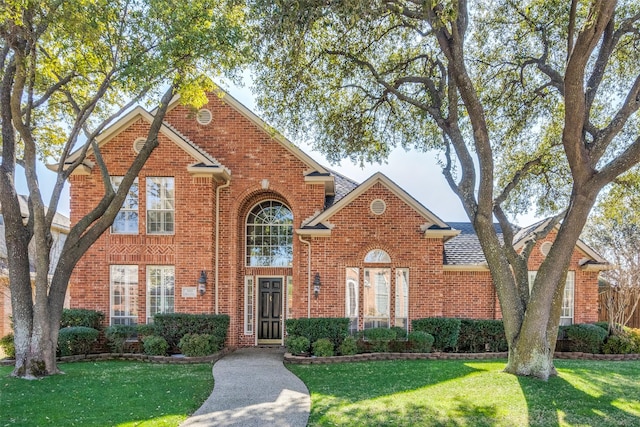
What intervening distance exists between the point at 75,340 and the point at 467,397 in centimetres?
1038

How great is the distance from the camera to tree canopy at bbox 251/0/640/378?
789cm

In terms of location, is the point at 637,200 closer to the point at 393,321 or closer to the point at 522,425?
the point at 393,321

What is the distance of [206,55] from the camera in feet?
32.3

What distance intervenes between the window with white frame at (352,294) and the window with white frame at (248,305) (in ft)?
11.6

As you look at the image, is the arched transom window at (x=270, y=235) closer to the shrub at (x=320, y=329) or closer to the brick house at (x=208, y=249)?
the brick house at (x=208, y=249)

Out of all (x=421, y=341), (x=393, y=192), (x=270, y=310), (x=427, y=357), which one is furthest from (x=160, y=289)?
(x=427, y=357)

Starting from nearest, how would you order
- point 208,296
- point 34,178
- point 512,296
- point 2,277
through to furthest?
point 512,296, point 34,178, point 208,296, point 2,277

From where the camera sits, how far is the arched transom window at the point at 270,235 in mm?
15094

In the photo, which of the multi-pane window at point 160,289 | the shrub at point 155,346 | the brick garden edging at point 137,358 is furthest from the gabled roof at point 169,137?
the brick garden edging at point 137,358

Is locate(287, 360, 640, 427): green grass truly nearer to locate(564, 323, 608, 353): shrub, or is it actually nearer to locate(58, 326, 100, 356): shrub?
locate(564, 323, 608, 353): shrub

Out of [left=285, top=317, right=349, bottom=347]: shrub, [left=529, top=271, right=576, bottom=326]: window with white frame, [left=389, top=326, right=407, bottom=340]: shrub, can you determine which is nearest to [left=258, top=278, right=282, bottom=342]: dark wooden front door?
[left=285, top=317, right=349, bottom=347]: shrub

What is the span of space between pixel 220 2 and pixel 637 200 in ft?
41.9

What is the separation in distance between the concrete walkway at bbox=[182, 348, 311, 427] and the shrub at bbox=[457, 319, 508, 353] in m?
5.98

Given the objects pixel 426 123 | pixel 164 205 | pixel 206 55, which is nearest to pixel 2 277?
pixel 164 205
